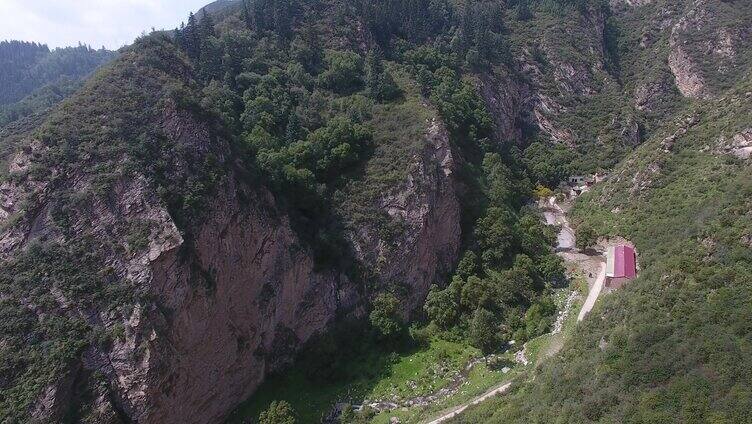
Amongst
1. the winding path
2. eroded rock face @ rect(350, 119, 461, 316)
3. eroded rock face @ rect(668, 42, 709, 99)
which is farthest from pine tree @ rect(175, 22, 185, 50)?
eroded rock face @ rect(668, 42, 709, 99)

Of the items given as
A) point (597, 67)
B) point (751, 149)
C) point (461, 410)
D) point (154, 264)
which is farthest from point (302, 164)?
point (597, 67)

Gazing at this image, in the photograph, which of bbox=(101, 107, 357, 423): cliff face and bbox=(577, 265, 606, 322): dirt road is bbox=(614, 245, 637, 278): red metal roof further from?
bbox=(101, 107, 357, 423): cliff face

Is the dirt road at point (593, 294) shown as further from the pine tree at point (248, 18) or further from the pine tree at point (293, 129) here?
the pine tree at point (248, 18)

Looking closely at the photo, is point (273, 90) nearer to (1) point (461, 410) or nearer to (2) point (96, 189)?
(2) point (96, 189)

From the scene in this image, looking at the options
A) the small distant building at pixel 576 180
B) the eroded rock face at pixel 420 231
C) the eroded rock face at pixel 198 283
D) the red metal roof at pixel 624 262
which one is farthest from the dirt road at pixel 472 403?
the small distant building at pixel 576 180

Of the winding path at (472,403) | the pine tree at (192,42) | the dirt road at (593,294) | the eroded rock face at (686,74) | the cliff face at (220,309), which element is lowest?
the winding path at (472,403)

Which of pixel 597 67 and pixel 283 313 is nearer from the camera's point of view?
pixel 283 313
